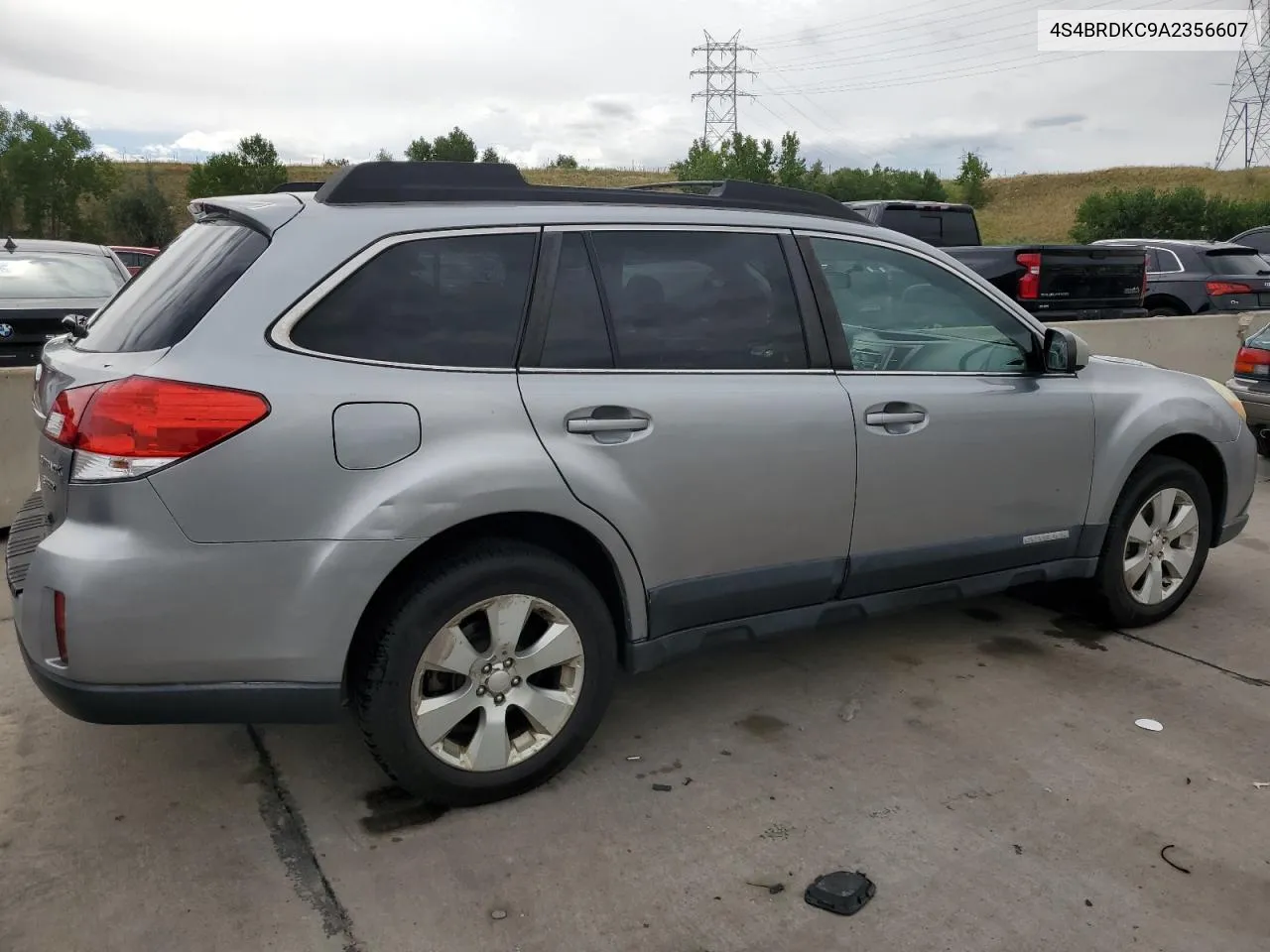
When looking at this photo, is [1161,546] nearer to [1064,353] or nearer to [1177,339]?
[1064,353]

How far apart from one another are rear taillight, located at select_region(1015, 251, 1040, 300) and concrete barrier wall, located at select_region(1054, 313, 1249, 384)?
665 millimetres

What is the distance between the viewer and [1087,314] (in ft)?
36.4

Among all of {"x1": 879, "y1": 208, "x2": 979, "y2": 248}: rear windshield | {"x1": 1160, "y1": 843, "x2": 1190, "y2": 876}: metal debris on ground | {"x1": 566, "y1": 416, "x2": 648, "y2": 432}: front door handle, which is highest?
{"x1": 879, "y1": 208, "x2": 979, "y2": 248}: rear windshield

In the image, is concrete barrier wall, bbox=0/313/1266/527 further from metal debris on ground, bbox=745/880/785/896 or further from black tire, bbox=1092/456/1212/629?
metal debris on ground, bbox=745/880/785/896

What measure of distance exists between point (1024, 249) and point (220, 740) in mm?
9484

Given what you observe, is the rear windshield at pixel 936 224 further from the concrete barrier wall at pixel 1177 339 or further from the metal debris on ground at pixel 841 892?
the metal debris on ground at pixel 841 892

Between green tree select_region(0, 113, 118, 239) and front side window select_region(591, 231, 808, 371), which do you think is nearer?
front side window select_region(591, 231, 808, 371)

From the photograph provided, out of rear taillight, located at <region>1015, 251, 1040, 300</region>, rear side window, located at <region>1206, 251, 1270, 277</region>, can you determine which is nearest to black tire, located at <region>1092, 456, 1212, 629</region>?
rear taillight, located at <region>1015, 251, 1040, 300</region>

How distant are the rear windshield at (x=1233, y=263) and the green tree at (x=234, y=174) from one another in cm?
6548

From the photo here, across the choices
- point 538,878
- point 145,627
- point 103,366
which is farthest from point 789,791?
point 103,366

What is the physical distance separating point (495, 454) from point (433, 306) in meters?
0.46

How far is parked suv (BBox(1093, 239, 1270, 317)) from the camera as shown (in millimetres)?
13359

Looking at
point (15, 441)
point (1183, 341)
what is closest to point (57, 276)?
point (15, 441)

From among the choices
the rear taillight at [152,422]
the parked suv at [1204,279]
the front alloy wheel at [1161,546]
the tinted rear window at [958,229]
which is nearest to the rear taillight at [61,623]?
the rear taillight at [152,422]
